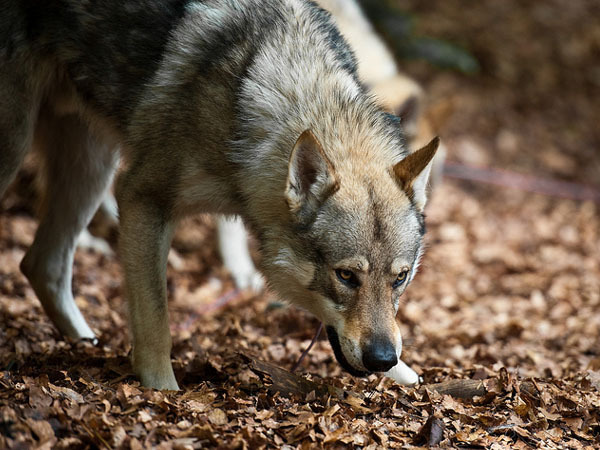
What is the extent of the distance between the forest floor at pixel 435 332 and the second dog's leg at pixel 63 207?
252mm

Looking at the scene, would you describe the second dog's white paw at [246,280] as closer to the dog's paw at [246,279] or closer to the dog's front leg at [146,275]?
the dog's paw at [246,279]

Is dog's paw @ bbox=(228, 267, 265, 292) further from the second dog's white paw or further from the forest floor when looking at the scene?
the forest floor

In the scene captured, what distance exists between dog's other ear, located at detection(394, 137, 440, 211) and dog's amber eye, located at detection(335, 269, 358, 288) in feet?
2.05

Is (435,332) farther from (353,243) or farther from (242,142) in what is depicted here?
(242,142)

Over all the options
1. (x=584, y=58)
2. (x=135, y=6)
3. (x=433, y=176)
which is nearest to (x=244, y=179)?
(x=135, y=6)

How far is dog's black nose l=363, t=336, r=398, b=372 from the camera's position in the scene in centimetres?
388

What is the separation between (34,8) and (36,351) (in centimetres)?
228

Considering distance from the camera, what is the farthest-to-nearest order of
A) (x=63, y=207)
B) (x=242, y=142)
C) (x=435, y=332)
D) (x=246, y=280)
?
1. (x=246, y=280)
2. (x=435, y=332)
3. (x=63, y=207)
4. (x=242, y=142)

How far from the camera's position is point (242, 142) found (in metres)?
4.27

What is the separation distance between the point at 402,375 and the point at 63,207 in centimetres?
276

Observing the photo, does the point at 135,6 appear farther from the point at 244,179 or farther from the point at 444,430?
the point at 444,430

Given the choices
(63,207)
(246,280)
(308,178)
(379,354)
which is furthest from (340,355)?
(246,280)

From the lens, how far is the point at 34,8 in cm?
470

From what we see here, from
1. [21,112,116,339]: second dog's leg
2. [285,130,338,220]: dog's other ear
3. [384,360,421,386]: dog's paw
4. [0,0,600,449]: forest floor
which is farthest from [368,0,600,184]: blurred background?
[285,130,338,220]: dog's other ear
